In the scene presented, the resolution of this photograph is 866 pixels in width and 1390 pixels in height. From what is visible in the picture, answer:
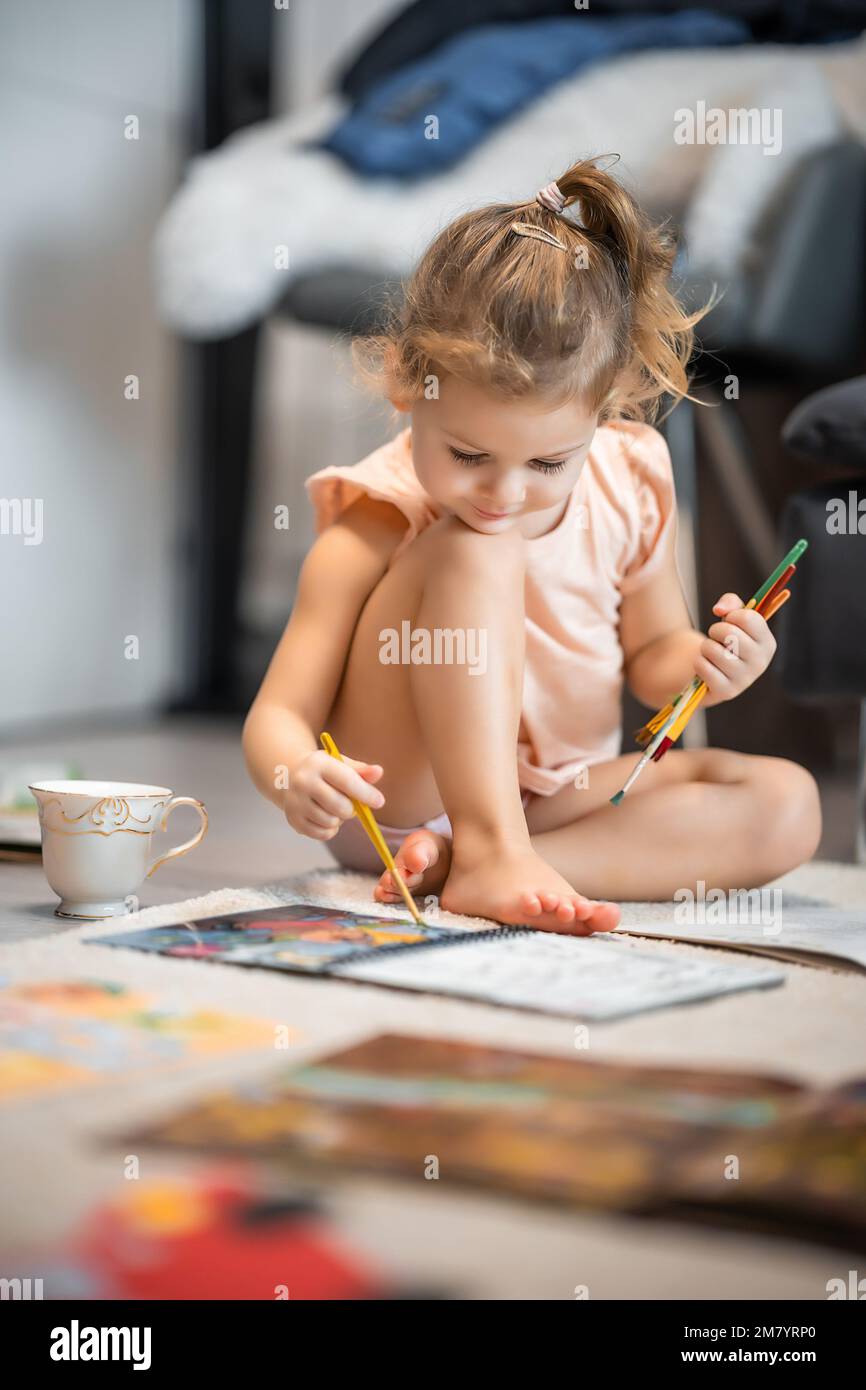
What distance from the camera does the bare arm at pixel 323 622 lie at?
103 centimetres

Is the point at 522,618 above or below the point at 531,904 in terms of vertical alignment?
above

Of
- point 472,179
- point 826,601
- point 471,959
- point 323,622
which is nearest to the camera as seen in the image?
point 471,959

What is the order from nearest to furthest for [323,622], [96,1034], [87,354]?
[96,1034] < [323,622] < [87,354]

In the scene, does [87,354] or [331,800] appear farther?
[87,354]

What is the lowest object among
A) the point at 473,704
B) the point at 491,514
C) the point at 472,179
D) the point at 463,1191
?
the point at 463,1191

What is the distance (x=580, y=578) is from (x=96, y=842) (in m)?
0.41

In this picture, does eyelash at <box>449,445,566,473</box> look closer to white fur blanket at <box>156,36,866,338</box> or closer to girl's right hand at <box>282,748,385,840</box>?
girl's right hand at <box>282,748,385,840</box>

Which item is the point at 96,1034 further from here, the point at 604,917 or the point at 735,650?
the point at 735,650

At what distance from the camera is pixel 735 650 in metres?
0.96

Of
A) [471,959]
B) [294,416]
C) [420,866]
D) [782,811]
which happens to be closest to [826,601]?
[782,811]

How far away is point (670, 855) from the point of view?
109 centimetres

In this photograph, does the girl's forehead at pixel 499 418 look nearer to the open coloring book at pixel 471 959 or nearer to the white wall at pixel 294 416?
the open coloring book at pixel 471 959

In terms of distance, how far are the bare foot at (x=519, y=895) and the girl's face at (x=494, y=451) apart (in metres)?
0.22
